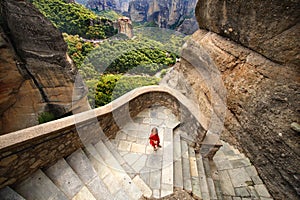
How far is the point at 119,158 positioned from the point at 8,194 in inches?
69.5

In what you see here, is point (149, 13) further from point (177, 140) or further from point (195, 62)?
point (177, 140)

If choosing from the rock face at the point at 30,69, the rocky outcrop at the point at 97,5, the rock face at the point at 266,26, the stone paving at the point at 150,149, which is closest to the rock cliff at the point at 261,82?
the rock face at the point at 266,26

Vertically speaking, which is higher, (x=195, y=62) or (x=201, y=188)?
(x=195, y=62)

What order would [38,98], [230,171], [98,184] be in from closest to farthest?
[98,184] → [230,171] → [38,98]

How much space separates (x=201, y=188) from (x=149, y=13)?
47926mm

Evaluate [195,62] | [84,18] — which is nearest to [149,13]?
[84,18]

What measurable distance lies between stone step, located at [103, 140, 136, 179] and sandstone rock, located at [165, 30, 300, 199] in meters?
3.31

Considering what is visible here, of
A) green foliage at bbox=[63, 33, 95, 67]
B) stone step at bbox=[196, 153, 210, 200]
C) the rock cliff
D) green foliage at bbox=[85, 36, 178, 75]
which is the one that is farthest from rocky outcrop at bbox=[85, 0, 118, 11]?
stone step at bbox=[196, 153, 210, 200]

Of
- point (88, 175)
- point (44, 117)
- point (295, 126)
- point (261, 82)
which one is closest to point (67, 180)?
point (88, 175)

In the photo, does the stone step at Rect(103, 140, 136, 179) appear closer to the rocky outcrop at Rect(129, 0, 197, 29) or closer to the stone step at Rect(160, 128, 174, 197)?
the stone step at Rect(160, 128, 174, 197)

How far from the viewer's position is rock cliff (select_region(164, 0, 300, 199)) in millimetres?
2888

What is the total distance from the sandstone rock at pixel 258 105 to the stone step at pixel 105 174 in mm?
3469

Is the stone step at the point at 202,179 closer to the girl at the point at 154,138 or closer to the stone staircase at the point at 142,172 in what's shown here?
the stone staircase at the point at 142,172

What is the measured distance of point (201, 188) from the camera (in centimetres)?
302
